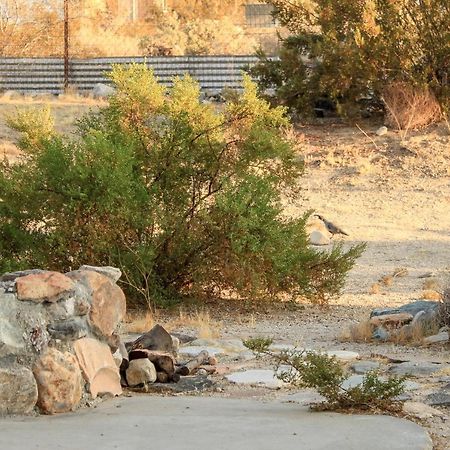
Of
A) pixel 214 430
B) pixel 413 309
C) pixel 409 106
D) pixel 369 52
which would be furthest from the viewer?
pixel 409 106

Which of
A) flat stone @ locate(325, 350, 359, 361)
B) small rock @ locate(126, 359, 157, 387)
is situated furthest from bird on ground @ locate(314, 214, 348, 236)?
small rock @ locate(126, 359, 157, 387)

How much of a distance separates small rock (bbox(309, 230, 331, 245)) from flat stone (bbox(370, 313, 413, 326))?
7010 mm

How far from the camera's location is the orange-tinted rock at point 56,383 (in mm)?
5914

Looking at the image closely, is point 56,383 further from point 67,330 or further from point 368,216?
point 368,216

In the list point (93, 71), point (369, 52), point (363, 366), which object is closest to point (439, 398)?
point (363, 366)

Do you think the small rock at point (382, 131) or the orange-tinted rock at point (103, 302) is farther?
the small rock at point (382, 131)

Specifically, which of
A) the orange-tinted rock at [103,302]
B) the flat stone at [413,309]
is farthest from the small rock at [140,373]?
the flat stone at [413,309]

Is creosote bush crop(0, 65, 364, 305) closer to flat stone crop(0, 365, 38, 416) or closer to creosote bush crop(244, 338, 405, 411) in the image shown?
creosote bush crop(244, 338, 405, 411)

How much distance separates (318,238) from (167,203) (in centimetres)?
558

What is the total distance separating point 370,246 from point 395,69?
6565 mm

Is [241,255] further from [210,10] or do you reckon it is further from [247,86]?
[210,10]

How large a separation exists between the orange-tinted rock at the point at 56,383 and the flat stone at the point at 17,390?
0.06m

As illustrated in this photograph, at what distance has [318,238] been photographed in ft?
57.7

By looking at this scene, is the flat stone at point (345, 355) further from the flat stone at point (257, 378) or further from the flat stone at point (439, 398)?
the flat stone at point (439, 398)
